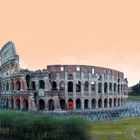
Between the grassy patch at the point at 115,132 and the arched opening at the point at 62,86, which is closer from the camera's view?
the grassy patch at the point at 115,132

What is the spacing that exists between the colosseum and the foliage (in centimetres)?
3760

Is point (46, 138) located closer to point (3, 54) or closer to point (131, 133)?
point (131, 133)

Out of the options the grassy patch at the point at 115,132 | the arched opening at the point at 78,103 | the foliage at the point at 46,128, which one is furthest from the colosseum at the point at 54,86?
the foliage at the point at 46,128

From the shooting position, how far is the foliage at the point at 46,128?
34594mm

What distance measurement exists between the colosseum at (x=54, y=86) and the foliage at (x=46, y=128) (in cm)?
3760

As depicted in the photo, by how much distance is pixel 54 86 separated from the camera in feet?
277

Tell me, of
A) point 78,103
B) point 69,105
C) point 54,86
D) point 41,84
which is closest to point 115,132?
point 69,105

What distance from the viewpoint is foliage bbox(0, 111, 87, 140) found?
34.6 m

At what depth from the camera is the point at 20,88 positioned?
79.6 m

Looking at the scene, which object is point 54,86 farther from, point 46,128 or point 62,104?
point 46,128

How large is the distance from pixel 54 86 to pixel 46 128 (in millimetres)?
49384

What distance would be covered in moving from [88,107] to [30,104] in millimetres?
17635

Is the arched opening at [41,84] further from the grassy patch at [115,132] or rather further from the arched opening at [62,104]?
the grassy patch at [115,132]

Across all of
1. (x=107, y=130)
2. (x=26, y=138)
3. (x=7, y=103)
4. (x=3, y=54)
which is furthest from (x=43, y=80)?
(x=26, y=138)
